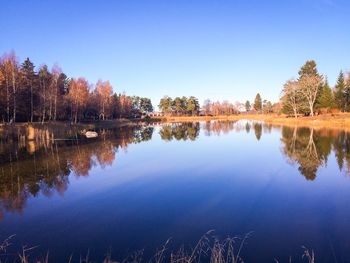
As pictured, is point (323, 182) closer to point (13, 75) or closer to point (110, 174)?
point (110, 174)

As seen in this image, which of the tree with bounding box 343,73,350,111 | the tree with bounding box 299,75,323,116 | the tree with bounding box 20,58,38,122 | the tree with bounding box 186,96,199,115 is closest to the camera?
the tree with bounding box 20,58,38,122

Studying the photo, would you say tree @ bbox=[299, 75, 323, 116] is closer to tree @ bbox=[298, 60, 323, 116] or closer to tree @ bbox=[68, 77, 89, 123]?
tree @ bbox=[298, 60, 323, 116]

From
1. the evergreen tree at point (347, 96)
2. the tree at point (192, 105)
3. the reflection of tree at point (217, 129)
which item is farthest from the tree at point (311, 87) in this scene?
the tree at point (192, 105)

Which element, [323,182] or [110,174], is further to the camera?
[110,174]

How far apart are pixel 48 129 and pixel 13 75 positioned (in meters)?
8.71

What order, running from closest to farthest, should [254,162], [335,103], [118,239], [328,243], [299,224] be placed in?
[328,243] → [118,239] → [299,224] → [254,162] → [335,103]

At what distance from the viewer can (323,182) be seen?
1325 cm

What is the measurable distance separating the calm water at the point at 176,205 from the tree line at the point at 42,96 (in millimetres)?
25881

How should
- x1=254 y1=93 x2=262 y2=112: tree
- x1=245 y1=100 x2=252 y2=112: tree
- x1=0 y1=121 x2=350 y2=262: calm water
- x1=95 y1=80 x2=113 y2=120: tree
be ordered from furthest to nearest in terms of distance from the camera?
1. x1=245 y1=100 x2=252 y2=112: tree
2. x1=254 y1=93 x2=262 y2=112: tree
3. x1=95 y1=80 x2=113 y2=120: tree
4. x1=0 y1=121 x2=350 y2=262: calm water

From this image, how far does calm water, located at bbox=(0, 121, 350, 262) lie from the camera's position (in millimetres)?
7227

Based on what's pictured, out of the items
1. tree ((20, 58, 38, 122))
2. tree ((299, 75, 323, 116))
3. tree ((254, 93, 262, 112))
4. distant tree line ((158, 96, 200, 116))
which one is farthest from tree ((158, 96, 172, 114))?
tree ((20, 58, 38, 122))

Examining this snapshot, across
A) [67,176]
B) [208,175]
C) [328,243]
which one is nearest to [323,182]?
[208,175]

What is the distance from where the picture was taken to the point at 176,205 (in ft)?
33.9

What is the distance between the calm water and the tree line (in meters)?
25.9
